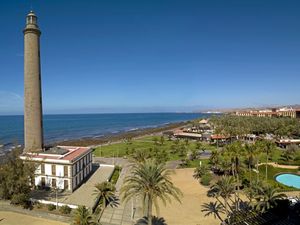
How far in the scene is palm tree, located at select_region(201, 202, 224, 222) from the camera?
35181 mm

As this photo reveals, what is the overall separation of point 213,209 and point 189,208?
129 inches

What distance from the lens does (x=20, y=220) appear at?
33750 mm

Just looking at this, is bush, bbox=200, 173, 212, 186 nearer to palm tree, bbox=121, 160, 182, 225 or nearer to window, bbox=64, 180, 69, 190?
window, bbox=64, 180, 69, 190

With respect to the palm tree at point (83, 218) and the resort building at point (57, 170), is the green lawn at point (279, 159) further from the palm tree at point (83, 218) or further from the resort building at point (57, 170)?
the palm tree at point (83, 218)

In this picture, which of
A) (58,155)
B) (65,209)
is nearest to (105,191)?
(65,209)

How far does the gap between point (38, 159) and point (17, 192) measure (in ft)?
28.4

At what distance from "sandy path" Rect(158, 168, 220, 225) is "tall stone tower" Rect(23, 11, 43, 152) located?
2790 cm

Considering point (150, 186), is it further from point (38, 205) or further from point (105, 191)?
point (38, 205)

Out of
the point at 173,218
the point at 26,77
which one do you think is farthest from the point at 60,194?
the point at 26,77

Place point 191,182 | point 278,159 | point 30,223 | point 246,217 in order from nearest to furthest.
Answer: point 246,217, point 30,223, point 191,182, point 278,159

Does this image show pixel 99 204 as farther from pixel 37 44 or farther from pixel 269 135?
pixel 269 135

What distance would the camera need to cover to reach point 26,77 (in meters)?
49.6

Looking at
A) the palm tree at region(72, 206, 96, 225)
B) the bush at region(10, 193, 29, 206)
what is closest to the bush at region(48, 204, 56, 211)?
the bush at region(10, 193, 29, 206)

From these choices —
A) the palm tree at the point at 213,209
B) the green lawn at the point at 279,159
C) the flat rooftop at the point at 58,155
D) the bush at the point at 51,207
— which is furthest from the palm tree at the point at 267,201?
the green lawn at the point at 279,159
